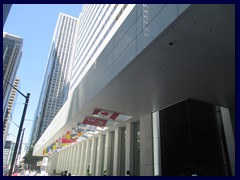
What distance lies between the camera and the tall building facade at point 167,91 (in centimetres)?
782

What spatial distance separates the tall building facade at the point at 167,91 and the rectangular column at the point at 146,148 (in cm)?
7

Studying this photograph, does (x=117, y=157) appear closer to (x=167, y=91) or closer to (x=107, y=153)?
(x=107, y=153)

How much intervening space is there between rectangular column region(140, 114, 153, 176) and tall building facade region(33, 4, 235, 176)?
0.23 ft

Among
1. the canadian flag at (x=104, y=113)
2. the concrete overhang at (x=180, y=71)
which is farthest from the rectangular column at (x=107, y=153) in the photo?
the concrete overhang at (x=180, y=71)

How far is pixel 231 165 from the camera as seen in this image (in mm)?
14492

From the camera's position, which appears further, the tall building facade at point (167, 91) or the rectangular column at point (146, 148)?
the rectangular column at point (146, 148)

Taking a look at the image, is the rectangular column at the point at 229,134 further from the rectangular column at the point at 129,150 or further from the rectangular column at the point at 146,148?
the rectangular column at the point at 129,150

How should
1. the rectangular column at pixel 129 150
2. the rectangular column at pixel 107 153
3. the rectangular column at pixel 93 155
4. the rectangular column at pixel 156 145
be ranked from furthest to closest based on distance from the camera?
the rectangular column at pixel 93 155 < the rectangular column at pixel 107 153 < the rectangular column at pixel 129 150 < the rectangular column at pixel 156 145

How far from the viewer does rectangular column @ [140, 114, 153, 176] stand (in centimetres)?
1534

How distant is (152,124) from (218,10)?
11.0 meters

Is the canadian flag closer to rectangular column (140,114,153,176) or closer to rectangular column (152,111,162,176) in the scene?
rectangular column (140,114,153,176)

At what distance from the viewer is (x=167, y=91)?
12.7m

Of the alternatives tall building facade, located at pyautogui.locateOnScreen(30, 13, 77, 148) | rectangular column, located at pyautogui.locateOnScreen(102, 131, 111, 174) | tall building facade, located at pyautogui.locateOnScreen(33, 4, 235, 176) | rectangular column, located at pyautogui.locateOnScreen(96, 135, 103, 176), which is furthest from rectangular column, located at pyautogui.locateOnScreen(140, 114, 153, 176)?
tall building facade, located at pyautogui.locateOnScreen(30, 13, 77, 148)

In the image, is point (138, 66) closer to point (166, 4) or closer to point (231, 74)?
point (166, 4)
